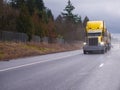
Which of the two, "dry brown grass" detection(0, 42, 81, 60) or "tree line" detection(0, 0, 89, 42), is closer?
"dry brown grass" detection(0, 42, 81, 60)

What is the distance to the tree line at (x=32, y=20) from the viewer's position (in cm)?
6250

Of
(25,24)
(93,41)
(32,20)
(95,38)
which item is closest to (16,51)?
(93,41)

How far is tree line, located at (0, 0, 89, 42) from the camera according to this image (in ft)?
205

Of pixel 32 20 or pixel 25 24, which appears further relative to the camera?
pixel 32 20

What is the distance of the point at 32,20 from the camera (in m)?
71.0

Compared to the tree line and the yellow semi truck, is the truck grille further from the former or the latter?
the tree line

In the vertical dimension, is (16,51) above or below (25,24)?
below

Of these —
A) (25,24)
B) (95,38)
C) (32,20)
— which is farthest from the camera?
(32,20)

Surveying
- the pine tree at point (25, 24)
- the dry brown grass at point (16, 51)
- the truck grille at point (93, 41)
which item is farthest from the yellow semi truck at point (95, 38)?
the pine tree at point (25, 24)

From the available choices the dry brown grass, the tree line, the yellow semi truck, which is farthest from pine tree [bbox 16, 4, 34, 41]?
the yellow semi truck

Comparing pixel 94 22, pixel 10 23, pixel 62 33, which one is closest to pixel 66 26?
pixel 62 33

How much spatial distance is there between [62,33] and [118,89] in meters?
92.4

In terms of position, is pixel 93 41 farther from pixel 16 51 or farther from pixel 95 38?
pixel 16 51

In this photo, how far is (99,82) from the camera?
14.2 m
